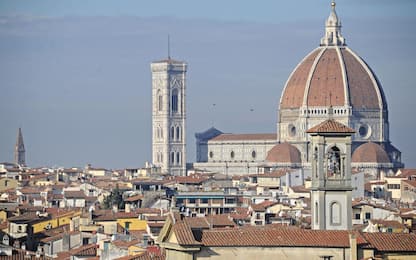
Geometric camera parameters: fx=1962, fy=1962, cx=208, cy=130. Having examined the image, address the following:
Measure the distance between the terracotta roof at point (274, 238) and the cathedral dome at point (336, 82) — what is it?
14273 centimetres

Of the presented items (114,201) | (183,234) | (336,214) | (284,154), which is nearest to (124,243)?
(336,214)

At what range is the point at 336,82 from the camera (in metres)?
183

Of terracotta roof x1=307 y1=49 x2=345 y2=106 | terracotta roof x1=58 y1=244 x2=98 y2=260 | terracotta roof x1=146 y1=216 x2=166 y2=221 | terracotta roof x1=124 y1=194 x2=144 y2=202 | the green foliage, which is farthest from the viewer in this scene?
terracotta roof x1=307 y1=49 x2=345 y2=106

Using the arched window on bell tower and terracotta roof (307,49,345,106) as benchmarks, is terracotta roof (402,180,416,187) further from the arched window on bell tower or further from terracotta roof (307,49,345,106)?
the arched window on bell tower

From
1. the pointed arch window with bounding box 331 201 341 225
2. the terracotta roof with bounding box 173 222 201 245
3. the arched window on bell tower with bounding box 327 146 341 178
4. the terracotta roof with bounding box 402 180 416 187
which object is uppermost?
the terracotta roof with bounding box 402 180 416 187

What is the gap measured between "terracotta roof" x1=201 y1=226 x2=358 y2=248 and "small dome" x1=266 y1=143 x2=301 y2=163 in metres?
136

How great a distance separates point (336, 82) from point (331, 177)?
447ft

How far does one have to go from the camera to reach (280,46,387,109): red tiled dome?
603ft

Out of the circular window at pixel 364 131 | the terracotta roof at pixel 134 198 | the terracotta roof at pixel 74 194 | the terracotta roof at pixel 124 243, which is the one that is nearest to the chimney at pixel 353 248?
the terracotta roof at pixel 124 243

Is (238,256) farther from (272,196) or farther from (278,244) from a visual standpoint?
(272,196)

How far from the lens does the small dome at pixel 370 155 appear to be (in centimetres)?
16900

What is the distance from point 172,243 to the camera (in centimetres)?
3938

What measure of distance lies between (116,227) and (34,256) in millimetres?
19720

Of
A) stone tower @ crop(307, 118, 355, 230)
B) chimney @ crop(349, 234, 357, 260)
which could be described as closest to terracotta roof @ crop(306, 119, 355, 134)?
stone tower @ crop(307, 118, 355, 230)
